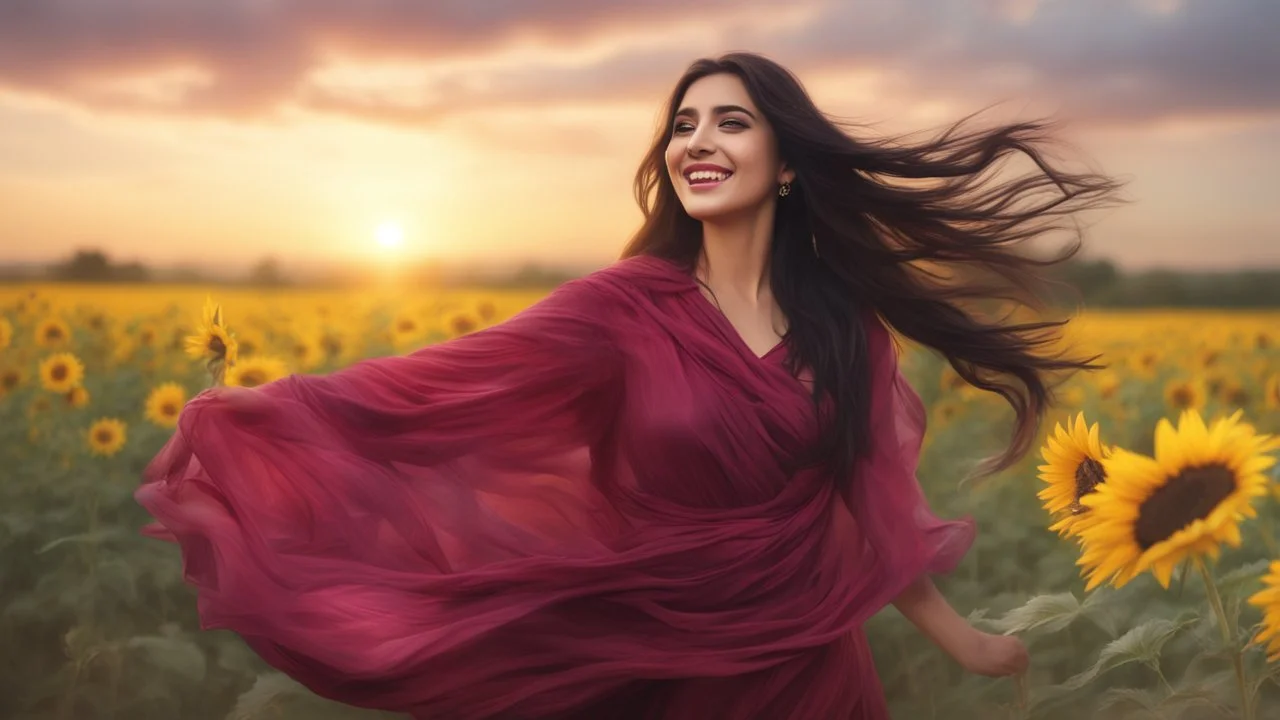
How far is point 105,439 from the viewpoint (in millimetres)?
3965

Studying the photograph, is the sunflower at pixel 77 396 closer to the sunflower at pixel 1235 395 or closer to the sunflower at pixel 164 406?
the sunflower at pixel 164 406

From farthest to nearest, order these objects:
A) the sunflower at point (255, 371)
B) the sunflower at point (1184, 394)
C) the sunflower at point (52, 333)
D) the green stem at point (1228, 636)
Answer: the sunflower at point (52, 333) → the sunflower at point (1184, 394) → the sunflower at point (255, 371) → the green stem at point (1228, 636)

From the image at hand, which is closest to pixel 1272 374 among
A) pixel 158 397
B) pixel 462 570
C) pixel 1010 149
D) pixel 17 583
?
pixel 1010 149

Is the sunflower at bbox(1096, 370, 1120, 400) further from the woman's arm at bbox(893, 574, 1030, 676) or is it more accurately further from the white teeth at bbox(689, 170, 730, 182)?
the white teeth at bbox(689, 170, 730, 182)

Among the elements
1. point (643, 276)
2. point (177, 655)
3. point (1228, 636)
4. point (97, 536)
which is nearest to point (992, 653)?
point (1228, 636)

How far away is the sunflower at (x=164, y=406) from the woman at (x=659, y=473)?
1.70 metres

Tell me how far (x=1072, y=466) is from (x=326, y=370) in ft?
9.72

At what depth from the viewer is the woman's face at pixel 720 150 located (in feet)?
8.23

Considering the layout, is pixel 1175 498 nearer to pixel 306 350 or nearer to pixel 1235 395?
pixel 1235 395

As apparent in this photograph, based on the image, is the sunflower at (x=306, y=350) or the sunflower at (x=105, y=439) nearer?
the sunflower at (x=105, y=439)

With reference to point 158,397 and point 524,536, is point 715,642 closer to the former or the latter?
point 524,536

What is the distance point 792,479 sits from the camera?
241cm

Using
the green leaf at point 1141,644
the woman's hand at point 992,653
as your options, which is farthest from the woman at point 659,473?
the green leaf at point 1141,644

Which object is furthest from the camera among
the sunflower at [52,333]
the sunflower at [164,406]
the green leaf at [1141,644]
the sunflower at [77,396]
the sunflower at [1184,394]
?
the sunflower at [52,333]
